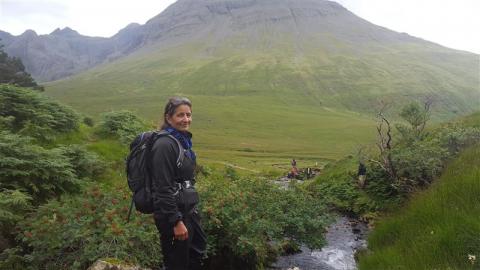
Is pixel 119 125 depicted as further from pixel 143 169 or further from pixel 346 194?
pixel 143 169

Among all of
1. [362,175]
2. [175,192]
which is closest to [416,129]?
[362,175]

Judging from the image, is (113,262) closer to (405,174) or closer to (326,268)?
(326,268)

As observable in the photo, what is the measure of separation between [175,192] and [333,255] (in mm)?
11782

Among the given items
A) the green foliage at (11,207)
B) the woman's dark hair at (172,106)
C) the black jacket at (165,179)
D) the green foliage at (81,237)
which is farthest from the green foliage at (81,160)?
the black jacket at (165,179)

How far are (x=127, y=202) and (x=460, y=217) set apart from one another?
27.4 feet

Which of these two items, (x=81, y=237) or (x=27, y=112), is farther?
(x=27, y=112)

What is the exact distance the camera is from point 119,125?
23828 mm

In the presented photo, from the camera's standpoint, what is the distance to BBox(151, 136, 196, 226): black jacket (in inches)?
256

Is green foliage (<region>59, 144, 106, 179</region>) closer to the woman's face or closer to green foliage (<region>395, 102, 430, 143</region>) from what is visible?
the woman's face

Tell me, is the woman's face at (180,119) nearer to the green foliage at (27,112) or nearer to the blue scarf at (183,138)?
the blue scarf at (183,138)

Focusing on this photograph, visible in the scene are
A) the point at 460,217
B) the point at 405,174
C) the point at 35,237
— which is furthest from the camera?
the point at 405,174

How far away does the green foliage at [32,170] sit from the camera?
11.5 metres

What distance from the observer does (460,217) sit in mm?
7965

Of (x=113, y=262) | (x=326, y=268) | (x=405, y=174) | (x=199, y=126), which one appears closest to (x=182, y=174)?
(x=113, y=262)
